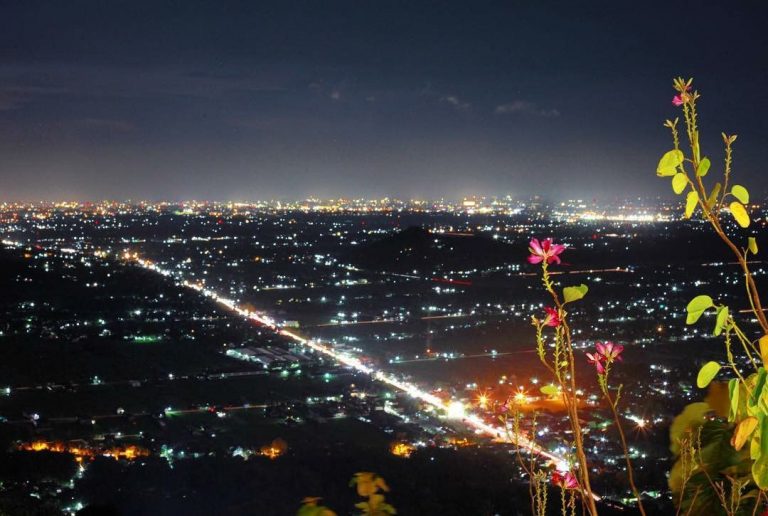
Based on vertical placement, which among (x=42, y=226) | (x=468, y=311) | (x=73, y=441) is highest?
(x=42, y=226)

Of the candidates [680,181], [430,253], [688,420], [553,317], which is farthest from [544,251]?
[430,253]

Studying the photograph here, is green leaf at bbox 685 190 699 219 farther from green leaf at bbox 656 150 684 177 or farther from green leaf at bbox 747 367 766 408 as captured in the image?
green leaf at bbox 747 367 766 408

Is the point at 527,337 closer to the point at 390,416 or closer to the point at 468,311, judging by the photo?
the point at 468,311

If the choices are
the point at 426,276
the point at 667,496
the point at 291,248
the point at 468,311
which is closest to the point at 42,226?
the point at 291,248

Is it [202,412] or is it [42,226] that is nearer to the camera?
[202,412]

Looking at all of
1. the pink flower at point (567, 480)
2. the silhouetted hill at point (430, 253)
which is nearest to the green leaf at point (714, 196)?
the pink flower at point (567, 480)

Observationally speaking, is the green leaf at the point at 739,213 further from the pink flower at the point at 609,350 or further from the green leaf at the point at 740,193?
the pink flower at the point at 609,350
